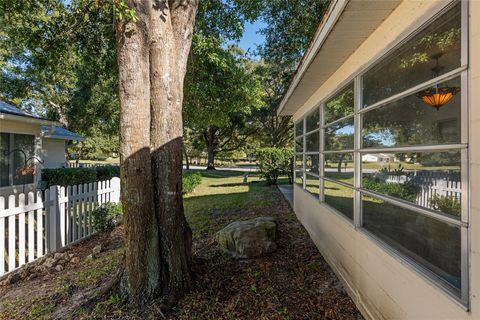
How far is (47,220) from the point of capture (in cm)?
480

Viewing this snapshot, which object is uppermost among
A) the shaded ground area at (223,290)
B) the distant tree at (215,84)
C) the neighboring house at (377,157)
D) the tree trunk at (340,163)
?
the distant tree at (215,84)

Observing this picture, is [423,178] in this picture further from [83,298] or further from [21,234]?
[21,234]

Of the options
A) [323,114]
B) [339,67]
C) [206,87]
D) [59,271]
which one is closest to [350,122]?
[339,67]

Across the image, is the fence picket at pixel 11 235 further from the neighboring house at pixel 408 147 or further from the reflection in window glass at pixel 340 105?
the reflection in window glass at pixel 340 105

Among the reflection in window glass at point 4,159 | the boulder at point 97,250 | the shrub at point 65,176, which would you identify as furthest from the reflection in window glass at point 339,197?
the shrub at point 65,176

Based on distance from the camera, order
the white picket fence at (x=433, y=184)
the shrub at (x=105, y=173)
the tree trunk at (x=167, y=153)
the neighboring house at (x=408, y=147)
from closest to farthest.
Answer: the neighboring house at (x=408, y=147) → the white picket fence at (x=433, y=184) → the tree trunk at (x=167, y=153) → the shrub at (x=105, y=173)

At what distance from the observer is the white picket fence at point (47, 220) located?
4172mm

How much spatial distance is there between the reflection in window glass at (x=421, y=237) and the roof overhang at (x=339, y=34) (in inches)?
71.4

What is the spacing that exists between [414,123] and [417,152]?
243mm

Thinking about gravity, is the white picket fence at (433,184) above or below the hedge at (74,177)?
above

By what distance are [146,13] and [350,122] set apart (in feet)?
9.43

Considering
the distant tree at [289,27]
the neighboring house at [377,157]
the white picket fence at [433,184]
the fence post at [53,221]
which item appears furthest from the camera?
the distant tree at [289,27]

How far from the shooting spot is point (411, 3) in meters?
2.22

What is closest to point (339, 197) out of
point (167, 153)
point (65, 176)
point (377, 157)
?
point (377, 157)
